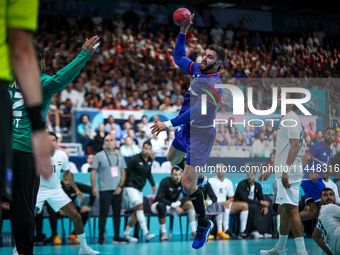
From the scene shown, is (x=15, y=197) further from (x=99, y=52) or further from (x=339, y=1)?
(x=339, y=1)

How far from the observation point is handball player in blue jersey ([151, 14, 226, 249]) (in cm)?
580

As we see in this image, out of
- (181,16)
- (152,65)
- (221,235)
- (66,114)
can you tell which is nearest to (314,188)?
(221,235)

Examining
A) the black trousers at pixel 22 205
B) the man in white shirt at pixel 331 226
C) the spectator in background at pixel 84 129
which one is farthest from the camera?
the spectator in background at pixel 84 129

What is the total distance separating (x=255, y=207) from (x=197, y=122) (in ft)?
20.0

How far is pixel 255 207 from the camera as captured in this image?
11.3 m

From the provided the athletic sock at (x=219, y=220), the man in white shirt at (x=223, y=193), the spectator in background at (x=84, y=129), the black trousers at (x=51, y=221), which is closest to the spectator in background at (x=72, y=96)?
the spectator in background at (x=84, y=129)

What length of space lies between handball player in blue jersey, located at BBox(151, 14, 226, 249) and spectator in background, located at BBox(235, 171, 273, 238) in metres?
5.45

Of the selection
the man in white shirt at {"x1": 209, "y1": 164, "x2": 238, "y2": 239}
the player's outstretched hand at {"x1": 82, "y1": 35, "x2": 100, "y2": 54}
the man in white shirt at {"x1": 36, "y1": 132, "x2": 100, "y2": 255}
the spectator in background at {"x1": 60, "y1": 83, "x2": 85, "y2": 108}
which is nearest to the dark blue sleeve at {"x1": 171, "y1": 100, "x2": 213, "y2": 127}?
the player's outstretched hand at {"x1": 82, "y1": 35, "x2": 100, "y2": 54}

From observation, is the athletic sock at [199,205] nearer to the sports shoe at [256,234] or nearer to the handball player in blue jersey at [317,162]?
the handball player in blue jersey at [317,162]

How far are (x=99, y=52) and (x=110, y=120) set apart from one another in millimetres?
4923

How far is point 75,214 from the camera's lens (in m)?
7.61

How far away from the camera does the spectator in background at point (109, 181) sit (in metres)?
10.0

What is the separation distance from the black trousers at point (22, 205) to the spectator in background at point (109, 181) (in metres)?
6.09

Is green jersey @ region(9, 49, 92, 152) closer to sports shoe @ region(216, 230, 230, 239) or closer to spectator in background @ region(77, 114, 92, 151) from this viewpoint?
sports shoe @ region(216, 230, 230, 239)
